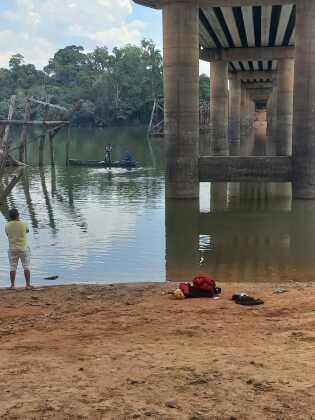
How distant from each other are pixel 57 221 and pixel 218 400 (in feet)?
51.8

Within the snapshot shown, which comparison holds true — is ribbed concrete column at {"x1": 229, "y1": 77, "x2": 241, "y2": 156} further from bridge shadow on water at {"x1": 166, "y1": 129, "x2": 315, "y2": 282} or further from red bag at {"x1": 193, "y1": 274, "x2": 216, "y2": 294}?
red bag at {"x1": 193, "y1": 274, "x2": 216, "y2": 294}

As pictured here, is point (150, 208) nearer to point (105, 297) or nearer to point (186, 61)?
point (186, 61)

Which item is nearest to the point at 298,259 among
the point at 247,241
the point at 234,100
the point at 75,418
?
the point at 247,241

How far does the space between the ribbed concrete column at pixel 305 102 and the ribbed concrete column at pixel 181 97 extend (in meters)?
4.57

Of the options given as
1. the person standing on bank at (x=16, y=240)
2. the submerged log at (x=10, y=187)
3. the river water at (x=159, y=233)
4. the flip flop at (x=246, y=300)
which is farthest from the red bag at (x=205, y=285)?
the submerged log at (x=10, y=187)

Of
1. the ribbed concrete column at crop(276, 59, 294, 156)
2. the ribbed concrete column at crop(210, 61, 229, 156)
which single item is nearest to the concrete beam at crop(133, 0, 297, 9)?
the ribbed concrete column at crop(276, 59, 294, 156)

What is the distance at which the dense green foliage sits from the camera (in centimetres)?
11425

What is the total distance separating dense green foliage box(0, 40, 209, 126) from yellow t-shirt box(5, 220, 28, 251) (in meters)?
90.7

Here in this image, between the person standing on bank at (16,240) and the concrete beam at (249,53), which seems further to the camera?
the concrete beam at (249,53)

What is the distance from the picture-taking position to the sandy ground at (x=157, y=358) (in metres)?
5.59

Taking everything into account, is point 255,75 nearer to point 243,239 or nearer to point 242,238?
point 242,238

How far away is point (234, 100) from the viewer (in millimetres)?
61062

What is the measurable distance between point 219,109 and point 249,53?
17.1 ft

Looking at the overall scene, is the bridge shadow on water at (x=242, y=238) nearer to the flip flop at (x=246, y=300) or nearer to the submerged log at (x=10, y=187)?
the flip flop at (x=246, y=300)
